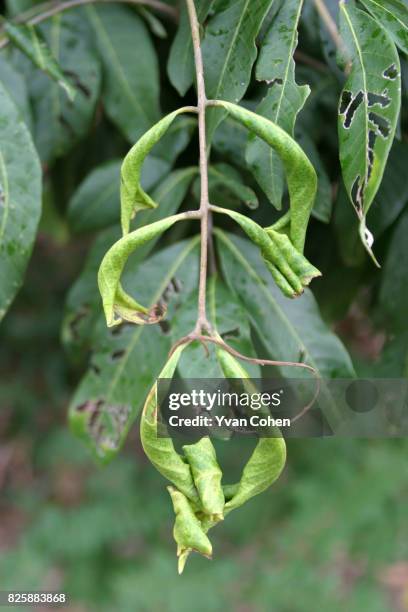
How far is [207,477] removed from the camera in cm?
52

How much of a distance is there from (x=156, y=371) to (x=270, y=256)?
0.96ft

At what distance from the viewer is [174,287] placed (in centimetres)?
85

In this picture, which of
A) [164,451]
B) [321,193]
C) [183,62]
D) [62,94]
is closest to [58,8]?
[62,94]

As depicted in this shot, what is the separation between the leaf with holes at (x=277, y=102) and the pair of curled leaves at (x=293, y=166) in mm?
46

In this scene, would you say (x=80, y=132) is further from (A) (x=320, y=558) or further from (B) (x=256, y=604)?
(B) (x=256, y=604)

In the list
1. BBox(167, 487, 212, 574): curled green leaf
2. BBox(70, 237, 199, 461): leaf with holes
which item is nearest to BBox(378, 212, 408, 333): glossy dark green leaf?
BBox(70, 237, 199, 461): leaf with holes

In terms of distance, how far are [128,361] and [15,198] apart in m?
0.22

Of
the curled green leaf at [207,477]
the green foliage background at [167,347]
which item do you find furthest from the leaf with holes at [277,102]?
the curled green leaf at [207,477]

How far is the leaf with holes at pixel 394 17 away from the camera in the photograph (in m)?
0.64

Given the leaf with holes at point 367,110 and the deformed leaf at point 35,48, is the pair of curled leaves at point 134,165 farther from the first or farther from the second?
the deformed leaf at point 35,48

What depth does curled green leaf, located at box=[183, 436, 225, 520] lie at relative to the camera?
51 cm

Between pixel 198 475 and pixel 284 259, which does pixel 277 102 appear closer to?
pixel 284 259

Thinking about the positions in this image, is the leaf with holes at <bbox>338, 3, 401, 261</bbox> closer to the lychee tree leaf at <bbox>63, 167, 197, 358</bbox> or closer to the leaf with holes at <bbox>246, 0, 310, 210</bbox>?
the leaf with holes at <bbox>246, 0, 310, 210</bbox>

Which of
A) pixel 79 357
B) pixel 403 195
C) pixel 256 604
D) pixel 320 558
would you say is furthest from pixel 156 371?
pixel 256 604
